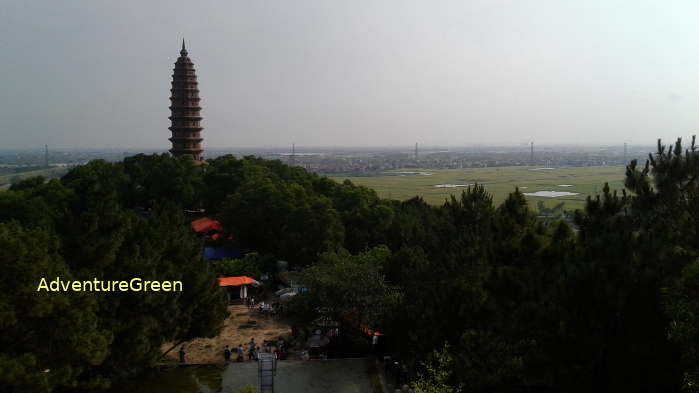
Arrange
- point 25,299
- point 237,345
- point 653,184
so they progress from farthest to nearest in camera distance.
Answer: point 237,345, point 653,184, point 25,299

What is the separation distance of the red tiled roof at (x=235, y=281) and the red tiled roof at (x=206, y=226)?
11.0 m

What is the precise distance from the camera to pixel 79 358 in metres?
11.1

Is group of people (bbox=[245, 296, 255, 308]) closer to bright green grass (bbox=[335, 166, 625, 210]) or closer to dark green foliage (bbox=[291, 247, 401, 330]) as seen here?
dark green foliage (bbox=[291, 247, 401, 330])

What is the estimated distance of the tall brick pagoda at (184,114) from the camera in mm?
53094

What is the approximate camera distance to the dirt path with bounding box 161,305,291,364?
18.8m

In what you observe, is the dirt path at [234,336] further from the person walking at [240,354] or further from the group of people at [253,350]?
the person walking at [240,354]

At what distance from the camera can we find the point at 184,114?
5319 centimetres

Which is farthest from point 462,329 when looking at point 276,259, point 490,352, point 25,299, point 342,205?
point 342,205

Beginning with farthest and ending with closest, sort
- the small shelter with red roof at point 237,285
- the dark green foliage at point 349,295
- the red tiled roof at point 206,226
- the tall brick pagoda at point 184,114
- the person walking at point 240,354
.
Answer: the tall brick pagoda at point 184,114
the red tiled roof at point 206,226
the small shelter with red roof at point 237,285
the person walking at point 240,354
the dark green foliage at point 349,295

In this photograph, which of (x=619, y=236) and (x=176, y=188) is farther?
(x=176, y=188)

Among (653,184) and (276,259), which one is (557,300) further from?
(276,259)

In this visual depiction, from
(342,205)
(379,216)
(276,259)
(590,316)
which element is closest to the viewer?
(590,316)

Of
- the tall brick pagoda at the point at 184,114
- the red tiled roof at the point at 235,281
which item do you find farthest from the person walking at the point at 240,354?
the tall brick pagoda at the point at 184,114

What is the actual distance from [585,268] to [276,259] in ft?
74.3
